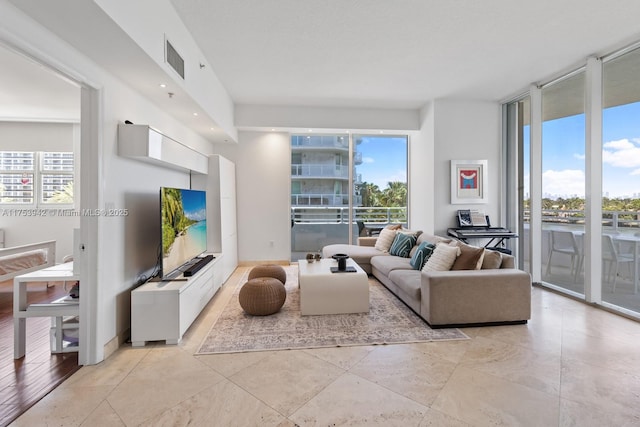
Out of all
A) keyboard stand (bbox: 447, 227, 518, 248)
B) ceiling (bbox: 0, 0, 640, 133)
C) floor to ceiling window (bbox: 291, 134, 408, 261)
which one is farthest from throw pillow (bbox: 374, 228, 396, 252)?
ceiling (bbox: 0, 0, 640, 133)

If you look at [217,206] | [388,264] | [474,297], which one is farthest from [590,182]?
[217,206]

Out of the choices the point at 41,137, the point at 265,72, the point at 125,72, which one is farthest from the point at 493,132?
the point at 41,137

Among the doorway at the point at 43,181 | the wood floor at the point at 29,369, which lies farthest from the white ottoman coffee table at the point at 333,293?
the wood floor at the point at 29,369

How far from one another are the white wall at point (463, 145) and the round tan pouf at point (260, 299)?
3145 mm

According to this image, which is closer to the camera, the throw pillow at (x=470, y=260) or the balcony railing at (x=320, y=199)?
the throw pillow at (x=470, y=260)

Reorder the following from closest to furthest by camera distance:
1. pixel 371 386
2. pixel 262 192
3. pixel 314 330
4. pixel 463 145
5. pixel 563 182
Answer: pixel 371 386
pixel 314 330
pixel 563 182
pixel 463 145
pixel 262 192

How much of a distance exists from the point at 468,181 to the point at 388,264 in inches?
88.5

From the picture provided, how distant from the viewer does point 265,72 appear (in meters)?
3.84

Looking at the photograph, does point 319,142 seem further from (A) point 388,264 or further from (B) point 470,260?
(B) point 470,260

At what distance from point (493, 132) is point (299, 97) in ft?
10.9

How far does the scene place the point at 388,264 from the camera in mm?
3996

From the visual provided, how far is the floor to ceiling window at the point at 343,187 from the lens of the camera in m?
5.88

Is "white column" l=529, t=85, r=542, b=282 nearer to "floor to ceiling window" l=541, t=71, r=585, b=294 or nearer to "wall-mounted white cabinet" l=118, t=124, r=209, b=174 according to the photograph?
"floor to ceiling window" l=541, t=71, r=585, b=294

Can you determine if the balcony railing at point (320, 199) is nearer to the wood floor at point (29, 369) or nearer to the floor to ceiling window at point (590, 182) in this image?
the floor to ceiling window at point (590, 182)
